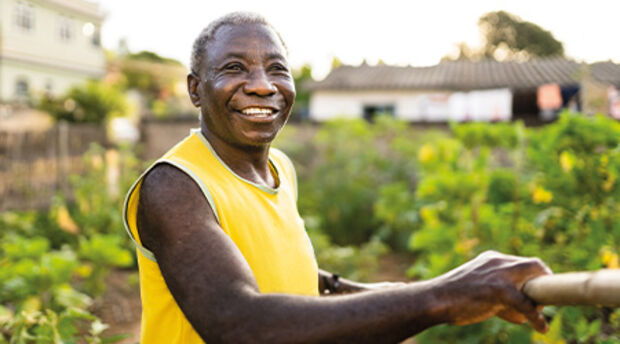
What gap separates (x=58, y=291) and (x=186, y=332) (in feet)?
7.08

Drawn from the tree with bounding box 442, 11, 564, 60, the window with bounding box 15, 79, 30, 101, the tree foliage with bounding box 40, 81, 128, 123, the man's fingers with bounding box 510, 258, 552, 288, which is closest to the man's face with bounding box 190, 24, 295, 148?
the man's fingers with bounding box 510, 258, 552, 288

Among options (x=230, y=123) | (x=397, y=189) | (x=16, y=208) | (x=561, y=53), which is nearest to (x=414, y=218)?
(x=397, y=189)

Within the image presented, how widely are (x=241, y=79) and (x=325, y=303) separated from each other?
589 millimetres

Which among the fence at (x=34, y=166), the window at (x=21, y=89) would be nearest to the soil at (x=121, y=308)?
the fence at (x=34, y=166)

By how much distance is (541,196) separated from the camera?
2967mm

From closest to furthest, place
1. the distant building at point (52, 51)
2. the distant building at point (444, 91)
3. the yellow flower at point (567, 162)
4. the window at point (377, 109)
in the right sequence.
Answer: the yellow flower at point (567, 162) → the distant building at point (52, 51) → the distant building at point (444, 91) → the window at point (377, 109)

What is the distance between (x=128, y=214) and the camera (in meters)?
1.21

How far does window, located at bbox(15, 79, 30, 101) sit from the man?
762 inches

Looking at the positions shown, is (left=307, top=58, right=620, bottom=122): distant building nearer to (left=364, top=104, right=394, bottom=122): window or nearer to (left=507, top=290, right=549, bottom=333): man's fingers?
(left=364, top=104, right=394, bottom=122): window

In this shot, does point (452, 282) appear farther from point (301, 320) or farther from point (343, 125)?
point (343, 125)

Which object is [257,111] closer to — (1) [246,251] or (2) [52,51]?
(1) [246,251]

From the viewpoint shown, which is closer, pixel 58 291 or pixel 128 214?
pixel 128 214

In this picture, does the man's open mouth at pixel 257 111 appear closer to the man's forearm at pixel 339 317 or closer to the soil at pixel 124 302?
the man's forearm at pixel 339 317

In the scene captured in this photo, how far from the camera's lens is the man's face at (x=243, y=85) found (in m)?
1.30
